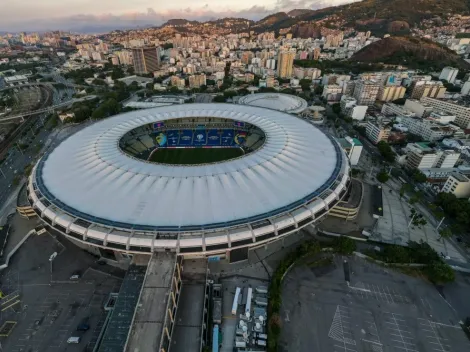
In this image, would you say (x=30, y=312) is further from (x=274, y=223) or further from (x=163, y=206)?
(x=274, y=223)

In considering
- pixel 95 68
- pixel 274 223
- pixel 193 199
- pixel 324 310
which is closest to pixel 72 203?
pixel 193 199

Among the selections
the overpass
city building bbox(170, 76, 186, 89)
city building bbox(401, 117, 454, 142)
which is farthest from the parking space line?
city building bbox(170, 76, 186, 89)

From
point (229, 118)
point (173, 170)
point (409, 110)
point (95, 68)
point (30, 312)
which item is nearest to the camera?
point (30, 312)

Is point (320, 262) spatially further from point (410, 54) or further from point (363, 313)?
point (410, 54)

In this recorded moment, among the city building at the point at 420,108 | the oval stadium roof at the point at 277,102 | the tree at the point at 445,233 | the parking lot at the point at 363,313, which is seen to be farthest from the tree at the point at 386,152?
the parking lot at the point at 363,313

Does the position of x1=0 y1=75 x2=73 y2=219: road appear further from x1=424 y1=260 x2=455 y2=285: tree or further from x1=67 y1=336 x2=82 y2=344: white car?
x1=424 y1=260 x2=455 y2=285: tree

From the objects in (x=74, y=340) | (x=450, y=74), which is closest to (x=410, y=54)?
(x=450, y=74)

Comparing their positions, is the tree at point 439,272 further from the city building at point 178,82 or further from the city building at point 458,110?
the city building at point 178,82
